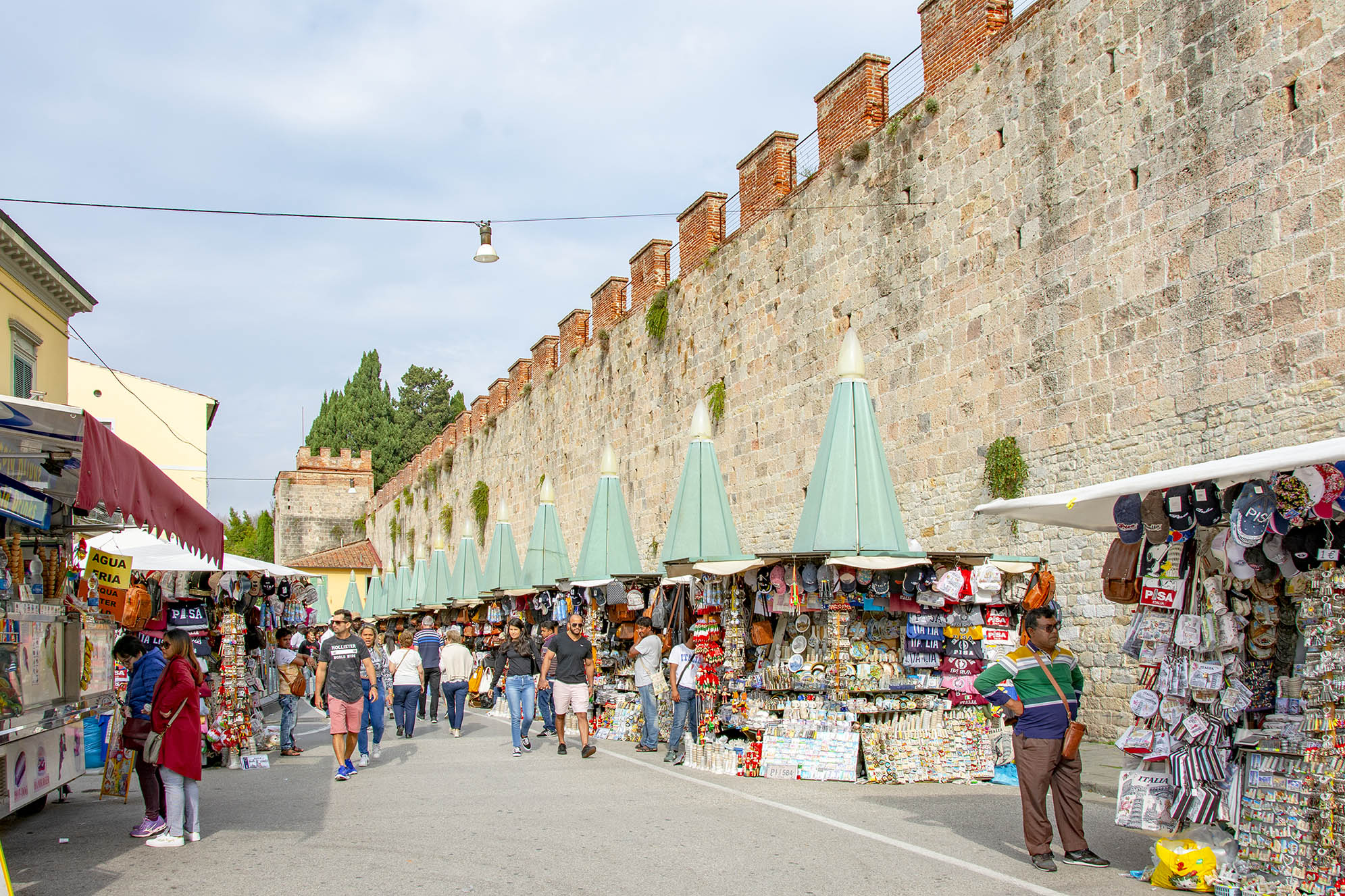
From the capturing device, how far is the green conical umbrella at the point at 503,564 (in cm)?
2194

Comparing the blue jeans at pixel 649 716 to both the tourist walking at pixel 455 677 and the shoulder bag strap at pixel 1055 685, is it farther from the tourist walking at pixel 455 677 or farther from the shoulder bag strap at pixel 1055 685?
the shoulder bag strap at pixel 1055 685

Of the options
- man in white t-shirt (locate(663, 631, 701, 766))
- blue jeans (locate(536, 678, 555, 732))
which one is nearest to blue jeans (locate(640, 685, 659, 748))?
man in white t-shirt (locate(663, 631, 701, 766))

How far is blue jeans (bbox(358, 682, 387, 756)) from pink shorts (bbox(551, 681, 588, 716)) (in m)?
1.94

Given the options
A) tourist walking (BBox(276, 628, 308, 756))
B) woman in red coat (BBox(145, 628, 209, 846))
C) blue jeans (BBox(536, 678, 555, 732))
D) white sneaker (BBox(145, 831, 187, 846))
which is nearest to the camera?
woman in red coat (BBox(145, 628, 209, 846))

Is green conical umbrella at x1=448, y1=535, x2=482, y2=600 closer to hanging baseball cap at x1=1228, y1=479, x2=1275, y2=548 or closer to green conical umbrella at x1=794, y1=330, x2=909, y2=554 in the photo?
green conical umbrella at x1=794, y1=330, x2=909, y2=554

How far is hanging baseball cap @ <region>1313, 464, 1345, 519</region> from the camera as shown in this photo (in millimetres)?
5637

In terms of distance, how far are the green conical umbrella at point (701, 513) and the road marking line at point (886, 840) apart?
3786 mm

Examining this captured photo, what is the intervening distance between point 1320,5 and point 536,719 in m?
13.5

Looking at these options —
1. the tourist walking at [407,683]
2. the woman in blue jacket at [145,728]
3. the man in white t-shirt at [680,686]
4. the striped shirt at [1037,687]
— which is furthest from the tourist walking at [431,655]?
the striped shirt at [1037,687]

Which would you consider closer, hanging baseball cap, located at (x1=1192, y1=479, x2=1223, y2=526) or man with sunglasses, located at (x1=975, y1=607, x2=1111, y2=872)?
hanging baseball cap, located at (x1=1192, y1=479, x2=1223, y2=526)

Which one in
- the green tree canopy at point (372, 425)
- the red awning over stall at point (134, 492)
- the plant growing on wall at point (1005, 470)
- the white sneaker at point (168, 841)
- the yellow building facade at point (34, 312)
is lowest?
the white sneaker at point (168, 841)

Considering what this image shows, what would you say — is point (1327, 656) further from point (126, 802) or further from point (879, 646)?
point (126, 802)

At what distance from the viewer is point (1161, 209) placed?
38.7ft

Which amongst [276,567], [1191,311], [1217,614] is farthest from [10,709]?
[1191,311]
